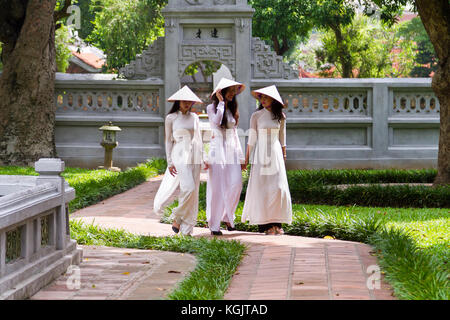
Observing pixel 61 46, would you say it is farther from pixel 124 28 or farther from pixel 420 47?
pixel 420 47

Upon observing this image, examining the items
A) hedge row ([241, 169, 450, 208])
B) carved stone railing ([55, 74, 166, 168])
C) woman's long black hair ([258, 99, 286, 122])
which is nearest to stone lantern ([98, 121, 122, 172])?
carved stone railing ([55, 74, 166, 168])

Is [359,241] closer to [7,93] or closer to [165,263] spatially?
[165,263]

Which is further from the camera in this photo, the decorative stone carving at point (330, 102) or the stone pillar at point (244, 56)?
the decorative stone carving at point (330, 102)

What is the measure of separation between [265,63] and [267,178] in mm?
9137

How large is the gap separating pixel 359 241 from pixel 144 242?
7.72 feet

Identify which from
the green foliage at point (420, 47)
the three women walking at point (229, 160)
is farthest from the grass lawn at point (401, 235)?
the green foliage at point (420, 47)

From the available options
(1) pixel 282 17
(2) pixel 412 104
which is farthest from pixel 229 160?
(1) pixel 282 17

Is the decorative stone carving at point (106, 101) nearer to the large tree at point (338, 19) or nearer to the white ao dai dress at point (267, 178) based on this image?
the white ao dai dress at point (267, 178)

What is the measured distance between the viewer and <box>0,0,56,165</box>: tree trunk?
1556cm

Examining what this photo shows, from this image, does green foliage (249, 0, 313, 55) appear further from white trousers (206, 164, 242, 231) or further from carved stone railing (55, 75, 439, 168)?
white trousers (206, 164, 242, 231)

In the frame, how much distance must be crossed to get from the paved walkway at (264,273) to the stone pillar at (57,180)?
1.14 feet

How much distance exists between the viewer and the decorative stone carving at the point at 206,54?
17109mm

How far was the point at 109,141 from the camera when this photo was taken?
16.6m
